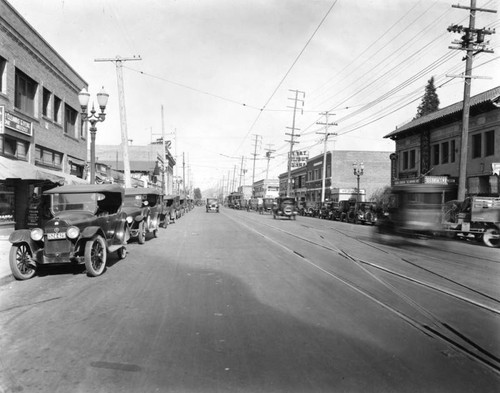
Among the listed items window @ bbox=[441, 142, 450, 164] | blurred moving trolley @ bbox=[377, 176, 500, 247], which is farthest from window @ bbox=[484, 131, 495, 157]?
blurred moving trolley @ bbox=[377, 176, 500, 247]

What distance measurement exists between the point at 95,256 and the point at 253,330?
5310 mm

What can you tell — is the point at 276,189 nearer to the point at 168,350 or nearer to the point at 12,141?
the point at 12,141

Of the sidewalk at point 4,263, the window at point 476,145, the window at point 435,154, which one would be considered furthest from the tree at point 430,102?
the sidewalk at point 4,263

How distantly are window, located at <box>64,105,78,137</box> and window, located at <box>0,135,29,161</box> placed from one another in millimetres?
6228

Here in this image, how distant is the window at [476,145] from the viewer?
97.2 ft

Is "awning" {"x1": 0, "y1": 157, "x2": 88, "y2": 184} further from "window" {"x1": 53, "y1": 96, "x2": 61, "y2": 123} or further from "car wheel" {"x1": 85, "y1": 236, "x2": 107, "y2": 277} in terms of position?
"window" {"x1": 53, "y1": 96, "x2": 61, "y2": 123}

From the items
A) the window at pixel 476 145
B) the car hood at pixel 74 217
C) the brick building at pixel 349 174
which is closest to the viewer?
the car hood at pixel 74 217

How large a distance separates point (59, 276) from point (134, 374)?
6097 millimetres

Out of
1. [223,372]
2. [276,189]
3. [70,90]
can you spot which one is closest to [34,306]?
[223,372]

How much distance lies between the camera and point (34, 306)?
21.7ft

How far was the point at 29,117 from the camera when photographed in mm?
19797

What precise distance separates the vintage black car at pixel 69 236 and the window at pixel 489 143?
26398mm

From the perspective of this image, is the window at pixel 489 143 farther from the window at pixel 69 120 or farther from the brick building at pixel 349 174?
the brick building at pixel 349 174

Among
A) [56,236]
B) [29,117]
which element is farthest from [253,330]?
[29,117]
